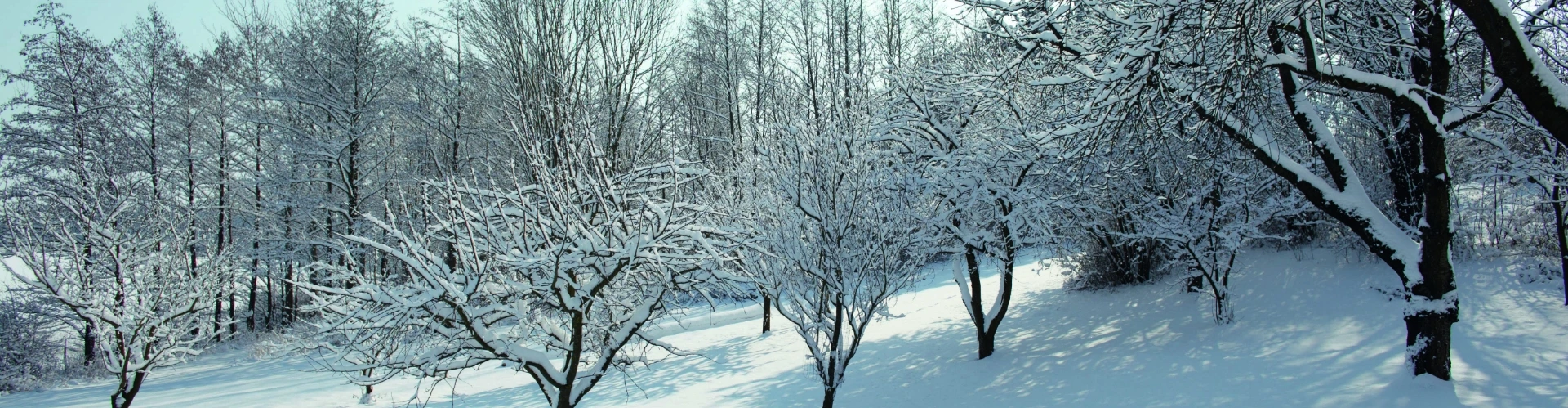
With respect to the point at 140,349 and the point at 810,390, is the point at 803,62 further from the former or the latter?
the point at 140,349

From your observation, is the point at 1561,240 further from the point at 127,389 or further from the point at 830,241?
the point at 127,389

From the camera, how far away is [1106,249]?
998 centimetres

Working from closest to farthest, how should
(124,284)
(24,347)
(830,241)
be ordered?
1. (830,241)
2. (124,284)
3. (24,347)

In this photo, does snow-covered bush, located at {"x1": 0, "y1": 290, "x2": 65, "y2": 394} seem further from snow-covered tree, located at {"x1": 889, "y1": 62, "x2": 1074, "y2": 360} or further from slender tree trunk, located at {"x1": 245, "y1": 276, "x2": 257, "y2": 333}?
snow-covered tree, located at {"x1": 889, "y1": 62, "x2": 1074, "y2": 360}

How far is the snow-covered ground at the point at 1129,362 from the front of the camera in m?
5.36

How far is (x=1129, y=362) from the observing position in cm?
712

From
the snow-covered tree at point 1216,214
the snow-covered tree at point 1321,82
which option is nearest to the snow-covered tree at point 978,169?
the snow-covered tree at point 1216,214

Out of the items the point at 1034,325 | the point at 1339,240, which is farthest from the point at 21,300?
the point at 1339,240

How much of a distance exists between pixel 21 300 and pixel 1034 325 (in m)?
19.1

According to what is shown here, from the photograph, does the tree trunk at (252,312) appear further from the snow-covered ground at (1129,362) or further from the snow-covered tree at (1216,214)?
the snow-covered tree at (1216,214)

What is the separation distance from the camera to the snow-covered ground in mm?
5355

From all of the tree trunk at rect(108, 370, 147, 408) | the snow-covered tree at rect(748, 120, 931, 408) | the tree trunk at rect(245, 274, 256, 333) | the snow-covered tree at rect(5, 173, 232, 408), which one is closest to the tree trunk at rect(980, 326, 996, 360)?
the snow-covered tree at rect(748, 120, 931, 408)

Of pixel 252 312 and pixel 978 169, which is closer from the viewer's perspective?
pixel 978 169

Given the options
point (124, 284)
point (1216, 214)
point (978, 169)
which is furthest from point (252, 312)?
point (1216, 214)
